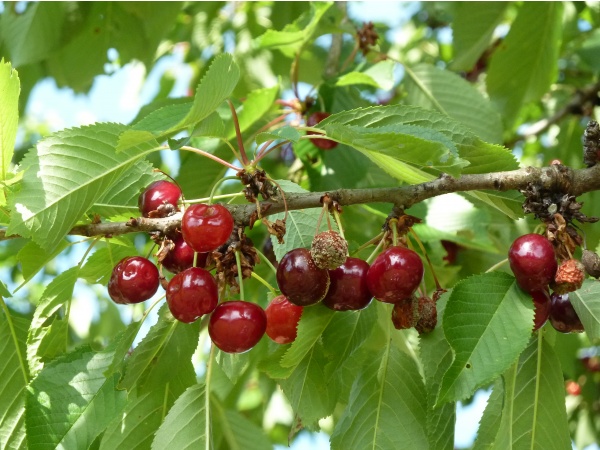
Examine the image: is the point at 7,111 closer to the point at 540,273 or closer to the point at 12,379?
the point at 12,379

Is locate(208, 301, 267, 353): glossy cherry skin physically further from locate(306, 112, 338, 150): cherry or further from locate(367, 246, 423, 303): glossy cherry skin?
locate(306, 112, 338, 150): cherry

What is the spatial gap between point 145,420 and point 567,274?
1.12 meters

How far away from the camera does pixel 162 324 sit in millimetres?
1861

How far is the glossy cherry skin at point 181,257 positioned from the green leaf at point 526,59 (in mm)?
2097

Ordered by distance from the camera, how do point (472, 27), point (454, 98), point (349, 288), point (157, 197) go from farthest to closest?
point (472, 27)
point (454, 98)
point (157, 197)
point (349, 288)

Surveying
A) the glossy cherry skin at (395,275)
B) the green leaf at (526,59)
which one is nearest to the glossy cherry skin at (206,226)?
the glossy cherry skin at (395,275)

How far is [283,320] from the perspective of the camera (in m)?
1.74

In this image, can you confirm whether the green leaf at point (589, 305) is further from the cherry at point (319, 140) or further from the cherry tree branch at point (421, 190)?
the cherry at point (319, 140)

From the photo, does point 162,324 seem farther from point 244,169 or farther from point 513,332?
point 513,332

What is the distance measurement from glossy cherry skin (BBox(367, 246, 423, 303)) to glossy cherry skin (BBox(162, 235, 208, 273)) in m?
0.46

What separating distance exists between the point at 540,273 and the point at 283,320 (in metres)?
0.60

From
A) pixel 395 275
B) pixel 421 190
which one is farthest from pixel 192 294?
pixel 421 190

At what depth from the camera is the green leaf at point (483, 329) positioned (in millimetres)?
1444

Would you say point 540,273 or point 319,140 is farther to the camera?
point 319,140
